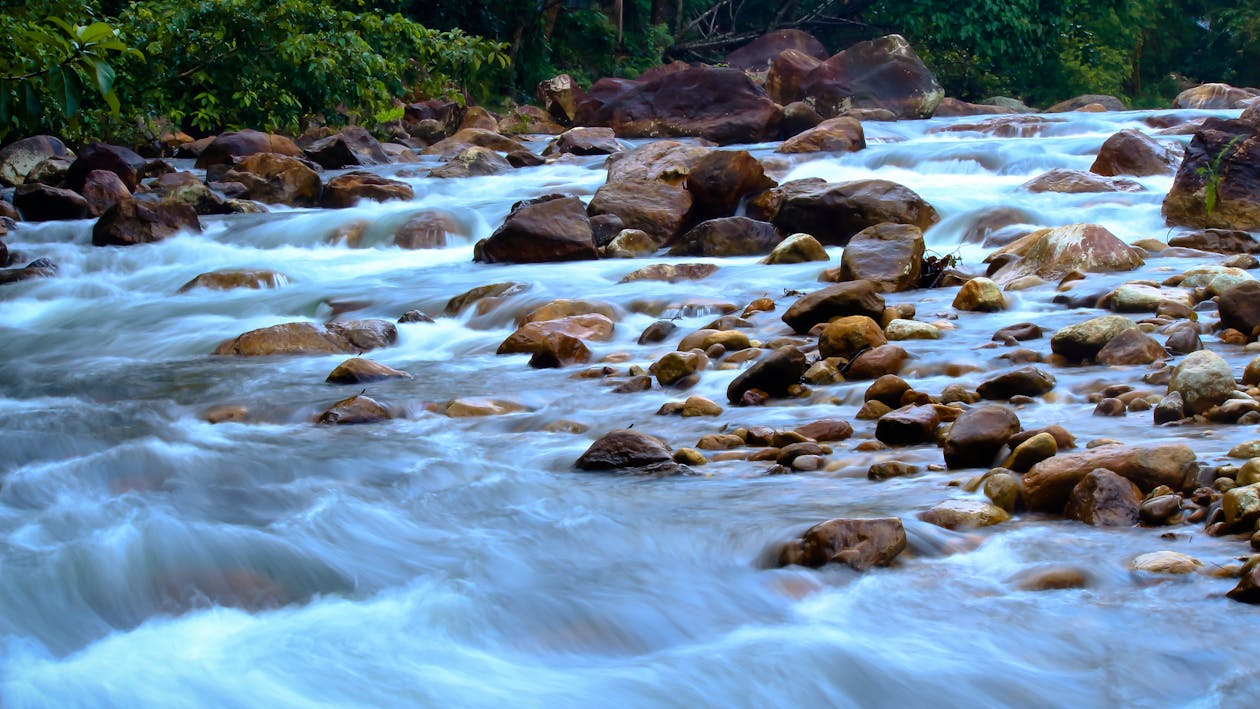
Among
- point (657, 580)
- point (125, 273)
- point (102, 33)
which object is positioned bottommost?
point (125, 273)

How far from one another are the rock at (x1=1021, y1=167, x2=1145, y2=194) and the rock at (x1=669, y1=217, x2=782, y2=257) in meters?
3.02

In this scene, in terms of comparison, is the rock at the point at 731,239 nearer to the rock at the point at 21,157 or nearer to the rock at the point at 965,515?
the rock at the point at 965,515

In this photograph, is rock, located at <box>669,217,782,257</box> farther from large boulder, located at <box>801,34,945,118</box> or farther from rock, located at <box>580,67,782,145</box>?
large boulder, located at <box>801,34,945,118</box>

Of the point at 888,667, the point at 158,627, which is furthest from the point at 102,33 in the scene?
the point at 888,667

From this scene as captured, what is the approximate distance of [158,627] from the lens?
309 cm

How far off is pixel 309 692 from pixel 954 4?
78.8ft

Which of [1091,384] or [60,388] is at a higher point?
[1091,384]

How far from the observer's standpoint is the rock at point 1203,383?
420cm

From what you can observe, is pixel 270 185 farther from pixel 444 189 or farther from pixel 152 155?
pixel 152 155

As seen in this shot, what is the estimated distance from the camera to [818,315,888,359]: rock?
18.5ft

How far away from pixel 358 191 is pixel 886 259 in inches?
255

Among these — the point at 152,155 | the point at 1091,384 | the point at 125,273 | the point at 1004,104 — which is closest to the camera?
the point at 1091,384

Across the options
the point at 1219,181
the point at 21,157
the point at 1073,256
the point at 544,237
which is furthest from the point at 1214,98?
the point at 21,157

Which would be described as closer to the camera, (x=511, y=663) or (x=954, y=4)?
(x=511, y=663)
